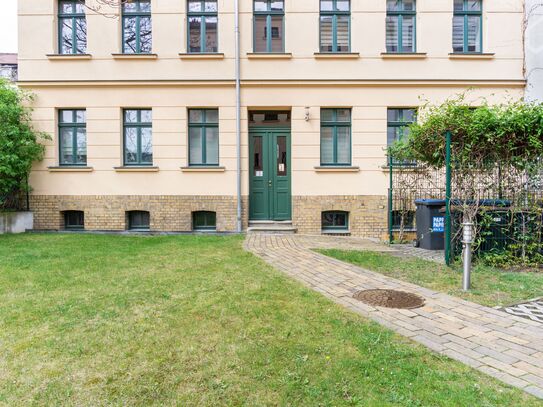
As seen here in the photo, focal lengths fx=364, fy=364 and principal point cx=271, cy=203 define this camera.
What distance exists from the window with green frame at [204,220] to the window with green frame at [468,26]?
366 inches

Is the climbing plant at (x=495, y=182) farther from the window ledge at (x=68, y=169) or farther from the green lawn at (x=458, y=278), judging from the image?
the window ledge at (x=68, y=169)

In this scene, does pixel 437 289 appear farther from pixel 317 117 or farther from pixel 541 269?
pixel 317 117

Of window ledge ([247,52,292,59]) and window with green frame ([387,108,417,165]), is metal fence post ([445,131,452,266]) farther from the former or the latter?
window ledge ([247,52,292,59])

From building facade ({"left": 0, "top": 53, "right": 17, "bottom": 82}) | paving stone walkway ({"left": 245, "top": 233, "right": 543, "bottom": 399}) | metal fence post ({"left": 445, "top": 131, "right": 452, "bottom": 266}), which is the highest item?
building facade ({"left": 0, "top": 53, "right": 17, "bottom": 82})

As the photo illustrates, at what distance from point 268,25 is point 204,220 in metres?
6.43

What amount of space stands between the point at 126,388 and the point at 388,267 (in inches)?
201

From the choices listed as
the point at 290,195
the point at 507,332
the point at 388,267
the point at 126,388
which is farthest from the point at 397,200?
the point at 126,388

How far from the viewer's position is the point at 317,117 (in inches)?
443

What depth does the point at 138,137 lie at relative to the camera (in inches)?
456

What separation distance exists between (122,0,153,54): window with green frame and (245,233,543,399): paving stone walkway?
28.5 ft

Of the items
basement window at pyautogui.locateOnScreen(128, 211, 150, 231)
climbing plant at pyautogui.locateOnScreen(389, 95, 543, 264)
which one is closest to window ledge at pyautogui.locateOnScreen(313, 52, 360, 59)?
climbing plant at pyautogui.locateOnScreen(389, 95, 543, 264)

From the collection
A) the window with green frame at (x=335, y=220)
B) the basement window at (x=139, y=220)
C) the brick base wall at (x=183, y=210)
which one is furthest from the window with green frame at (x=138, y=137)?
the window with green frame at (x=335, y=220)

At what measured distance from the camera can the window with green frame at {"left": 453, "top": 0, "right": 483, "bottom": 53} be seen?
11.3 metres

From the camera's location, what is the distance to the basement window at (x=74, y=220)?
38.2 ft
